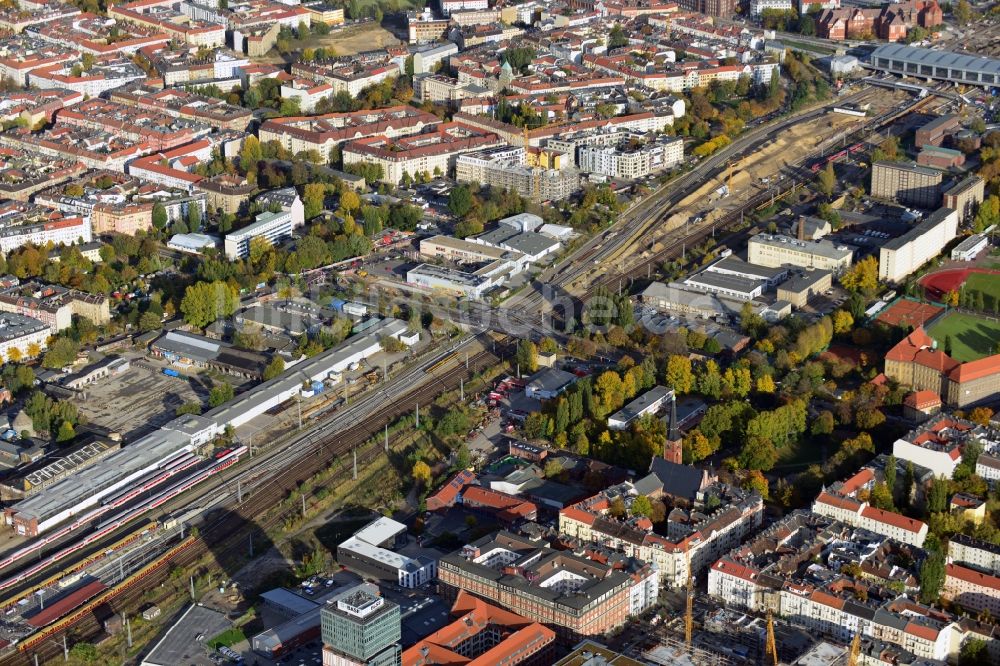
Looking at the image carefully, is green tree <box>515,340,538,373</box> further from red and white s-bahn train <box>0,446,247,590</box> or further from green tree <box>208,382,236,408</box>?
red and white s-bahn train <box>0,446,247,590</box>

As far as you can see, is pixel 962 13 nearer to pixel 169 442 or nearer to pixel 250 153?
pixel 250 153

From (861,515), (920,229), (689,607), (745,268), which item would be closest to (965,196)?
(920,229)

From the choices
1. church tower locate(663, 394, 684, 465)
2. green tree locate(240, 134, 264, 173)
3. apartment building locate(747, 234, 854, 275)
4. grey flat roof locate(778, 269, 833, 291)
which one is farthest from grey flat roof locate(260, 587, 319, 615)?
green tree locate(240, 134, 264, 173)

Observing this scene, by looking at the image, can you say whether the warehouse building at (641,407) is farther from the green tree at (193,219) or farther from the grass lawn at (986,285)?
the green tree at (193,219)

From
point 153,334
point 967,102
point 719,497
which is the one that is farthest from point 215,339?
point 967,102

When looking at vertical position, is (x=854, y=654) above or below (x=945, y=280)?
above
